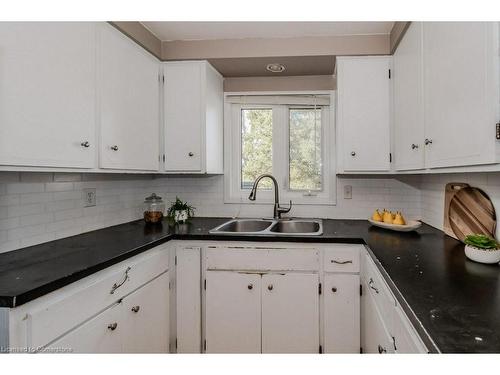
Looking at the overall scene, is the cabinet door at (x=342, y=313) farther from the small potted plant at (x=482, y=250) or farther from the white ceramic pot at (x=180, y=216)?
the white ceramic pot at (x=180, y=216)

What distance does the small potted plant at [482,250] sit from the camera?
1.26 metres

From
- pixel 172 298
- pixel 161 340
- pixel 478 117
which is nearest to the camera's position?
pixel 478 117

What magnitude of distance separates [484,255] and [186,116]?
190 centimetres

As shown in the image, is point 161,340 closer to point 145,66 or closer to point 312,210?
point 312,210

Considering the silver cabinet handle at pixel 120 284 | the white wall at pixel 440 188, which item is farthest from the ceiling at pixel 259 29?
the silver cabinet handle at pixel 120 284

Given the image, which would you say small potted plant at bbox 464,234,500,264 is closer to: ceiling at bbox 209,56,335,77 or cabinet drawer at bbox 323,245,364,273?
cabinet drawer at bbox 323,245,364,273

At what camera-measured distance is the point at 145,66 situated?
81.4 inches

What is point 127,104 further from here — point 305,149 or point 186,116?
point 305,149

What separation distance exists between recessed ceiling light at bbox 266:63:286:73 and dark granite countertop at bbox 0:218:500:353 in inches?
50.1

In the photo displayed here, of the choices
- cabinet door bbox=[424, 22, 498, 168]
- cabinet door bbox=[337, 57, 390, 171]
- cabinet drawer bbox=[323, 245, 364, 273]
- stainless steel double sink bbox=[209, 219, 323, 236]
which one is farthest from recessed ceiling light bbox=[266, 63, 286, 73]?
cabinet drawer bbox=[323, 245, 364, 273]

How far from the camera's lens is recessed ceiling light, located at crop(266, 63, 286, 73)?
2.35 metres

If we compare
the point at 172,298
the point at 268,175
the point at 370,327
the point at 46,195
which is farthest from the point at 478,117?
the point at 46,195

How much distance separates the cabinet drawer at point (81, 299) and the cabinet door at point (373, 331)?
115 centimetres
